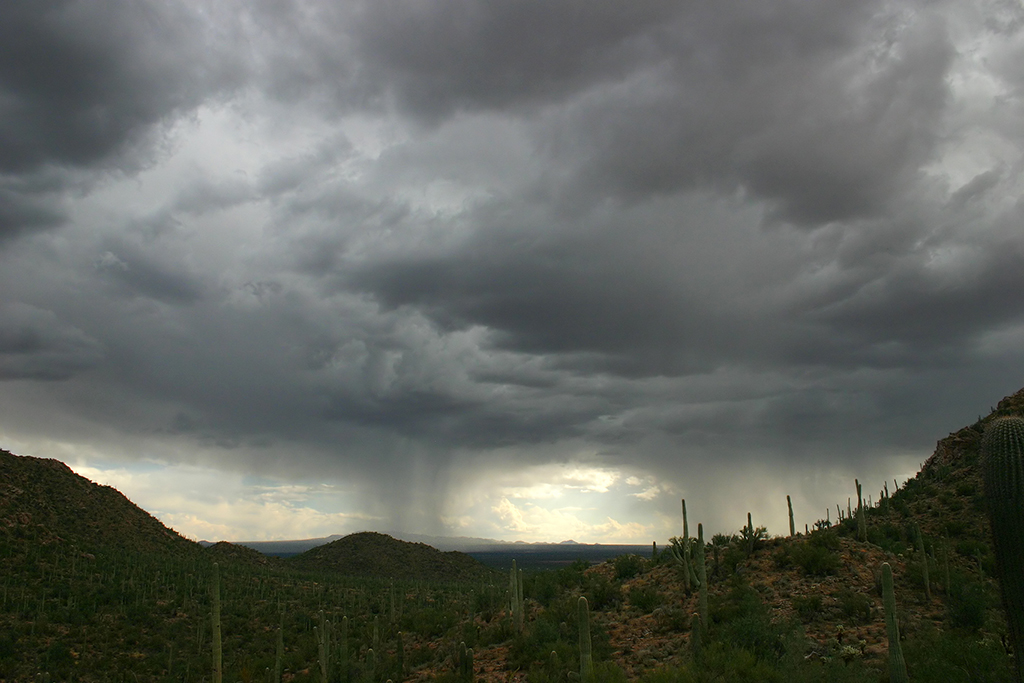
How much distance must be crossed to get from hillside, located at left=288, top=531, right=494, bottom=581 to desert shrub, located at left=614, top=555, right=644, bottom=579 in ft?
197

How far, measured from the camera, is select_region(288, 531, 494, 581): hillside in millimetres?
95188

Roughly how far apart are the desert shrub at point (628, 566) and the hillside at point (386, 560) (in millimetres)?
60181

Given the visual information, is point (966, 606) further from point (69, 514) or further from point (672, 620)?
point (69, 514)

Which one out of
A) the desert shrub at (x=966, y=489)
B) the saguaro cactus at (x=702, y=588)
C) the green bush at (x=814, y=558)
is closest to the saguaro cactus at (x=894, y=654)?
the saguaro cactus at (x=702, y=588)

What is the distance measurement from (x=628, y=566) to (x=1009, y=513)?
23.0m

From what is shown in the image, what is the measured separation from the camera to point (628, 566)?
3438 centimetres

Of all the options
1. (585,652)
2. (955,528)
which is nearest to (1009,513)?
A: (585,652)

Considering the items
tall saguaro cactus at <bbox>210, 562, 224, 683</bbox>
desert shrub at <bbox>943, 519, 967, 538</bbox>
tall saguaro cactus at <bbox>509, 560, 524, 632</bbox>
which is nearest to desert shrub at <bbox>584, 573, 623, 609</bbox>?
tall saguaro cactus at <bbox>509, 560, 524, 632</bbox>

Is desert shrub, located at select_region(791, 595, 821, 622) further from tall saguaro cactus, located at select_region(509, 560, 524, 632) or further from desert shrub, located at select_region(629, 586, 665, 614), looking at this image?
tall saguaro cactus, located at select_region(509, 560, 524, 632)

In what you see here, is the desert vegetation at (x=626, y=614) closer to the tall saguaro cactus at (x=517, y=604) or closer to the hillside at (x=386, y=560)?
the tall saguaro cactus at (x=517, y=604)

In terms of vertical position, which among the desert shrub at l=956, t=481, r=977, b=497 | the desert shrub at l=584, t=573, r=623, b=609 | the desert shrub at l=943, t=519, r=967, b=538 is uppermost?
the desert shrub at l=956, t=481, r=977, b=497

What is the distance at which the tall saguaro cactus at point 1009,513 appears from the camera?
1284 cm

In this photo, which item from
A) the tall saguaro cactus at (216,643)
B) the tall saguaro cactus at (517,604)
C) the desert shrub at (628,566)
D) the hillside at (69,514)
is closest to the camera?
the tall saguaro cactus at (216,643)

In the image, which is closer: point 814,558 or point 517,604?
point 814,558
